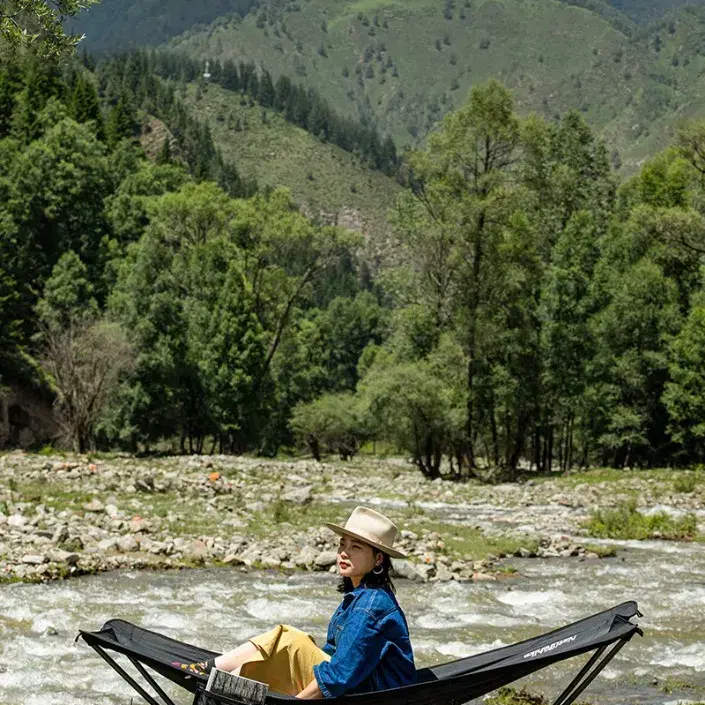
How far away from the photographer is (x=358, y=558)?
21.0ft

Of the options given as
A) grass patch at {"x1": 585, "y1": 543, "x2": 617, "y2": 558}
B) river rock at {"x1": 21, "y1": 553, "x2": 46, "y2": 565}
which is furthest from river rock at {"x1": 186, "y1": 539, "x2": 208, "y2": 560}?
grass patch at {"x1": 585, "y1": 543, "x2": 617, "y2": 558}

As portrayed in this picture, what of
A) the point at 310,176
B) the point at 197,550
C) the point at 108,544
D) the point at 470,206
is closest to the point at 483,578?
the point at 197,550

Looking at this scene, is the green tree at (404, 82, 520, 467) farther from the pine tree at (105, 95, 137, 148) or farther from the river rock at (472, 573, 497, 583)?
the pine tree at (105, 95, 137, 148)

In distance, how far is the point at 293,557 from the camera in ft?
53.4

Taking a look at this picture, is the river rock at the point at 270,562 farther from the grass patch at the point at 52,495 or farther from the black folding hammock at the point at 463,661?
the black folding hammock at the point at 463,661

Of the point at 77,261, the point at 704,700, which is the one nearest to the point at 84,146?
the point at 77,261

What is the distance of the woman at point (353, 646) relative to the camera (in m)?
6.06

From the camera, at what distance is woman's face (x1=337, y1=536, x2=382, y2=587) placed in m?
6.38

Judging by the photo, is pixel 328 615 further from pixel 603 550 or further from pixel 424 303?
pixel 424 303

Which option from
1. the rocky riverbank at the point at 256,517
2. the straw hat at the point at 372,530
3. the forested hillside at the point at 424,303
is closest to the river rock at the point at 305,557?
the rocky riverbank at the point at 256,517

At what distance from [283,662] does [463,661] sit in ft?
3.92

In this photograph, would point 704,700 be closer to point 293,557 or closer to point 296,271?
point 293,557

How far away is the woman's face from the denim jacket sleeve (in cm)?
30

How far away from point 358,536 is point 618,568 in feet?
38.2
